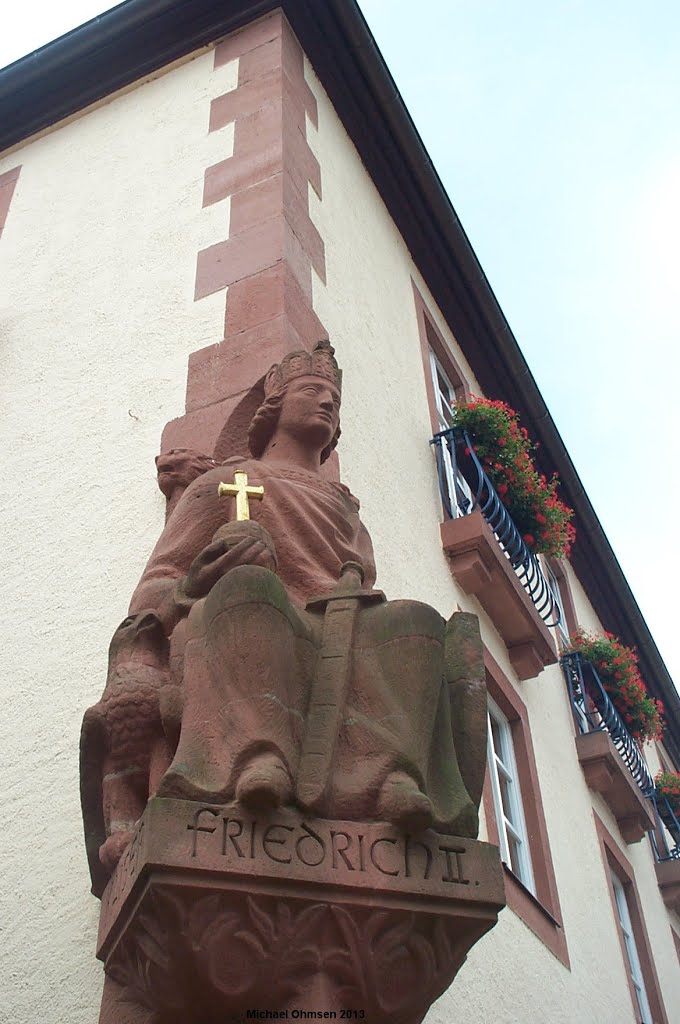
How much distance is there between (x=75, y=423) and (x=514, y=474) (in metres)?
3.50

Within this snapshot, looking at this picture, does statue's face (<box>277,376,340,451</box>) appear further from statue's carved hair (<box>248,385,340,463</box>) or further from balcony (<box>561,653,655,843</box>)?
balcony (<box>561,653,655,843</box>)

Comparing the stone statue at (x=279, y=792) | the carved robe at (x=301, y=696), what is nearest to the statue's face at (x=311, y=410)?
the stone statue at (x=279, y=792)

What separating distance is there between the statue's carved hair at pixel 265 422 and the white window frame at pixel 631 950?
19.7 ft

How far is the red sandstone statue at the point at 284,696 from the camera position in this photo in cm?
274

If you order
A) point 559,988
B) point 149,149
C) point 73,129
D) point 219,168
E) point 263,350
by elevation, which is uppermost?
point 73,129

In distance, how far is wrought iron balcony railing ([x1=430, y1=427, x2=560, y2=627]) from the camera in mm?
7430

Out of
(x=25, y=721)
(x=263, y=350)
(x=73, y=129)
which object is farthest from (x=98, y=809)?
(x=73, y=129)

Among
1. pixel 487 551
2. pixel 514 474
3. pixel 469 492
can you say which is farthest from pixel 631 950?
pixel 487 551

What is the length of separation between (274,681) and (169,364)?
9.60 ft

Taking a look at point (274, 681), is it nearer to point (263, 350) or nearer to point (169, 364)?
point (263, 350)

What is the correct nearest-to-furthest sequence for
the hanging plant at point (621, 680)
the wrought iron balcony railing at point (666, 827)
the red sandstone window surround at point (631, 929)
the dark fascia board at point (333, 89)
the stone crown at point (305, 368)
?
1. the stone crown at point (305, 368)
2. the dark fascia board at point (333, 89)
3. the red sandstone window surround at point (631, 929)
4. the hanging plant at point (621, 680)
5. the wrought iron balcony railing at point (666, 827)

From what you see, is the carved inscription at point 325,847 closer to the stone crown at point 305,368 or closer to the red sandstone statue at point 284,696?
the red sandstone statue at point 284,696

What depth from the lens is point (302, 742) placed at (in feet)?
9.31

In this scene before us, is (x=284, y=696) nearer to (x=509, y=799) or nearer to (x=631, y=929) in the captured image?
(x=509, y=799)
